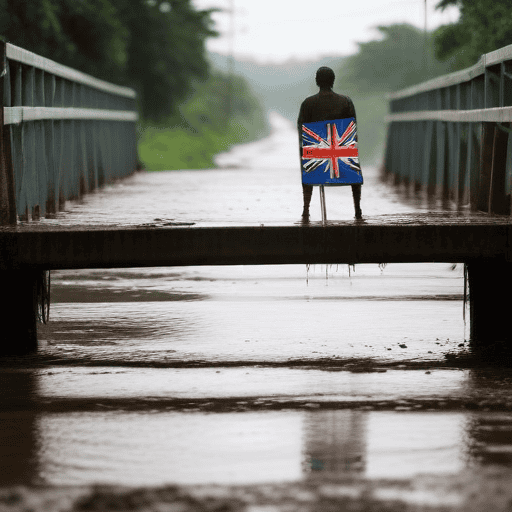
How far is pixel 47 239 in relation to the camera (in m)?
10.2

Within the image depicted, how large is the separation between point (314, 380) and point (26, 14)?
68.8 feet

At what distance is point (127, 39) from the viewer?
3756 cm

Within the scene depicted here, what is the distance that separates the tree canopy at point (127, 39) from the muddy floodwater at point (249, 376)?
13.4 meters

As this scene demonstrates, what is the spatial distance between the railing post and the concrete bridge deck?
1.76 ft

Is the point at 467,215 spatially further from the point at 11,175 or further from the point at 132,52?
the point at 132,52

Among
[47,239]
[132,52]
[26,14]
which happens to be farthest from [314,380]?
[132,52]

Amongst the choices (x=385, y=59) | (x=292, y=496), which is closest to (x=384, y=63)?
(x=385, y=59)

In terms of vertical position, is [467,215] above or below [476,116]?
below

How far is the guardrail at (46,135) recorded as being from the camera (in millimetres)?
10953

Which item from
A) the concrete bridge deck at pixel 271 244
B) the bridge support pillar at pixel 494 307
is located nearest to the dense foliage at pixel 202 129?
the bridge support pillar at pixel 494 307

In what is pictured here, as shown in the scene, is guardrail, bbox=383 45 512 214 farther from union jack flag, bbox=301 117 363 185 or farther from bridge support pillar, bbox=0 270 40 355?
bridge support pillar, bbox=0 270 40 355

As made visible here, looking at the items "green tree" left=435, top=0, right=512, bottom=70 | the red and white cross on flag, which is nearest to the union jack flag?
the red and white cross on flag

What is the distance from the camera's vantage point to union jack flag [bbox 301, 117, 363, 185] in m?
11.0

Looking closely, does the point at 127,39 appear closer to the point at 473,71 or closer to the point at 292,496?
the point at 473,71
